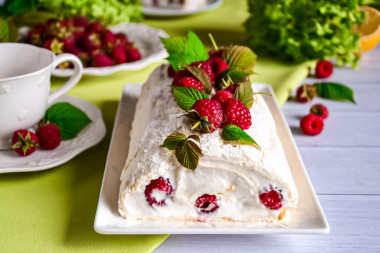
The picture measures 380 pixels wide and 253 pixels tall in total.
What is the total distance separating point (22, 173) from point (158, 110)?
0.46 m

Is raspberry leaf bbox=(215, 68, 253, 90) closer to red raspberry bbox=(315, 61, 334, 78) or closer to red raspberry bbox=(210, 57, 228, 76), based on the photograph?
red raspberry bbox=(210, 57, 228, 76)

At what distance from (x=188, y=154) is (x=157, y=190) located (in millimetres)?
131

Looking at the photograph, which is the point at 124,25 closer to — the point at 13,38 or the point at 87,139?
the point at 13,38

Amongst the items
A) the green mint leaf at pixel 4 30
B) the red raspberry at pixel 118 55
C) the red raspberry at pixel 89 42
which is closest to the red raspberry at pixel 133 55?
the red raspberry at pixel 118 55

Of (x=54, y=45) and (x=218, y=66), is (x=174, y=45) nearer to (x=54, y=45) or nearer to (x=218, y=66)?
(x=218, y=66)

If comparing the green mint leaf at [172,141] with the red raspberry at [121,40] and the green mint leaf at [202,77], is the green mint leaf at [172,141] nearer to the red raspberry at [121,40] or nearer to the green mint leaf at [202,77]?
the green mint leaf at [202,77]

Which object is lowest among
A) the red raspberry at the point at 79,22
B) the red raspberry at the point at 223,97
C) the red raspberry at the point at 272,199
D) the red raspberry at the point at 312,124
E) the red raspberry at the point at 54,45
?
the red raspberry at the point at 54,45

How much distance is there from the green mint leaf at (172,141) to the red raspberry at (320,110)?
80 centimetres

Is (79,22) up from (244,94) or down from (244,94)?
down

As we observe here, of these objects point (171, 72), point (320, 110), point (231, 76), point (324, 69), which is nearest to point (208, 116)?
point (231, 76)

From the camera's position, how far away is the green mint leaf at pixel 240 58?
62.1 inches

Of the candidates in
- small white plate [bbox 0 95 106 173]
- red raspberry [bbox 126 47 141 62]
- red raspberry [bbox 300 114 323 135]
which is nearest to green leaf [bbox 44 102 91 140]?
small white plate [bbox 0 95 106 173]

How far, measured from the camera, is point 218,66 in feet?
4.92

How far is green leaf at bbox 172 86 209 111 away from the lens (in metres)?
1.25
